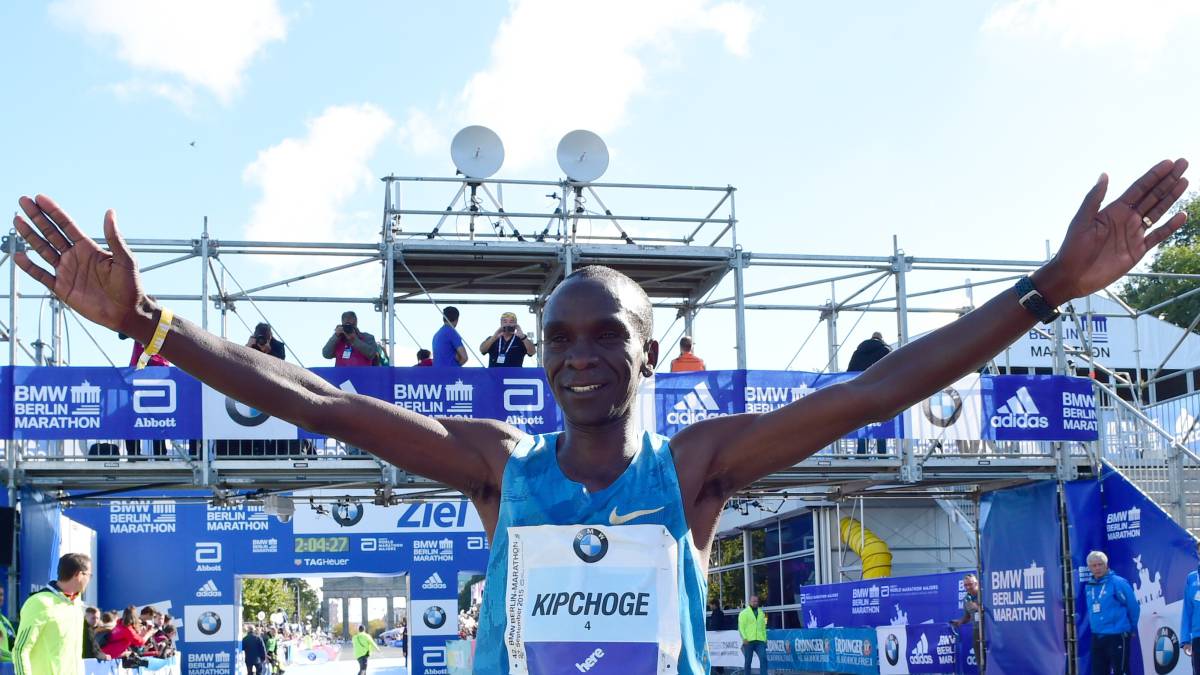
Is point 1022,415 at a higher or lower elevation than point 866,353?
lower

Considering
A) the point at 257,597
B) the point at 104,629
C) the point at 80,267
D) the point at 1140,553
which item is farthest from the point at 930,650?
the point at 257,597

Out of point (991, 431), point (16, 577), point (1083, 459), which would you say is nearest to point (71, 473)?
point (16, 577)

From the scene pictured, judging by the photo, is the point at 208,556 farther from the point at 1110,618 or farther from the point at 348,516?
the point at 1110,618

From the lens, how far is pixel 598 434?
2836mm

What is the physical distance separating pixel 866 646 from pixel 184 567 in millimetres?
12189

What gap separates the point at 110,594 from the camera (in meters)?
24.0

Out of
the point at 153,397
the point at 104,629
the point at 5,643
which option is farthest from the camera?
the point at 104,629

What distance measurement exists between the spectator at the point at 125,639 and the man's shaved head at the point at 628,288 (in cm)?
1332

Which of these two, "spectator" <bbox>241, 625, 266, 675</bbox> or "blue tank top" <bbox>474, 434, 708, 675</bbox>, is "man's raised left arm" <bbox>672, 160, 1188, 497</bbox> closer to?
"blue tank top" <bbox>474, 434, 708, 675</bbox>

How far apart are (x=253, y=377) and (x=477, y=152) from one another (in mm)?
13134

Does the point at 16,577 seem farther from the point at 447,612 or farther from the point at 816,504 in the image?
the point at 816,504

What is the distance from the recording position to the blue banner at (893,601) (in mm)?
18797

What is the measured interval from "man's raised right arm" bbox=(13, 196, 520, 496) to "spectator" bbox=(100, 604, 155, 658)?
42.6ft

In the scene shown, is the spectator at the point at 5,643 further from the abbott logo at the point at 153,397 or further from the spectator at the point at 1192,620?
the spectator at the point at 1192,620
